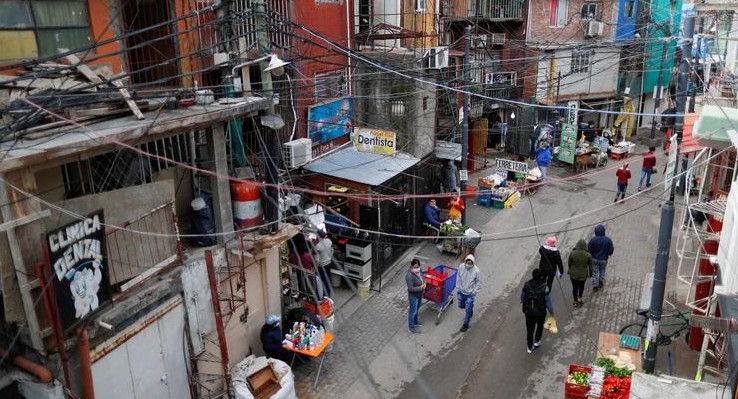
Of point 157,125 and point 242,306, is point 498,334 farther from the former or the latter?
point 157,125

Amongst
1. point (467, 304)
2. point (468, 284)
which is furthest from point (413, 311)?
point (468, 284)

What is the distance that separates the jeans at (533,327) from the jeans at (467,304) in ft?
4.41

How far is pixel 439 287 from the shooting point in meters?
13.8

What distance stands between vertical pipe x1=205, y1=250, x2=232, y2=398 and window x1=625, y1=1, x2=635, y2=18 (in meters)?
31.7

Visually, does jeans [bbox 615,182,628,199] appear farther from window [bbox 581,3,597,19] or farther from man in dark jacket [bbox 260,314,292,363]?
man in dark jacket [bbox 260,314,292,363]

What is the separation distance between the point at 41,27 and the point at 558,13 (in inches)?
1080

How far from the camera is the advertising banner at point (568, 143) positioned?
26.9 meters

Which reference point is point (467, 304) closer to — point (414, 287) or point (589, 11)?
point (414, 287)

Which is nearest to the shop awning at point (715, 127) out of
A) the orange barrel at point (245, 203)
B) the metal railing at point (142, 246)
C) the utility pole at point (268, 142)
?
the utility pole at point (268, 142)

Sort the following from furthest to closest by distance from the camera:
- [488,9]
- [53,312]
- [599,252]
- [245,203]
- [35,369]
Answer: [488,9] < [599,252] < [245,203] < [35,369] < [53,312]

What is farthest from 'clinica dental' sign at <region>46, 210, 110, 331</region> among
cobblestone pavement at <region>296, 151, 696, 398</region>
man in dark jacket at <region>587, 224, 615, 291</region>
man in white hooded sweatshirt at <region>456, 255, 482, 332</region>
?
man in dark jacket at <region>587, 224, 615, 291</region>

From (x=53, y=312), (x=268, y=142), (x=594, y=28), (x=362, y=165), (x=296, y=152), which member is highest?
(x=594, y=28)

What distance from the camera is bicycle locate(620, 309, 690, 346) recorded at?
38.1 ft

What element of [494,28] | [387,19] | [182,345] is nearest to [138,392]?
[182,345]
